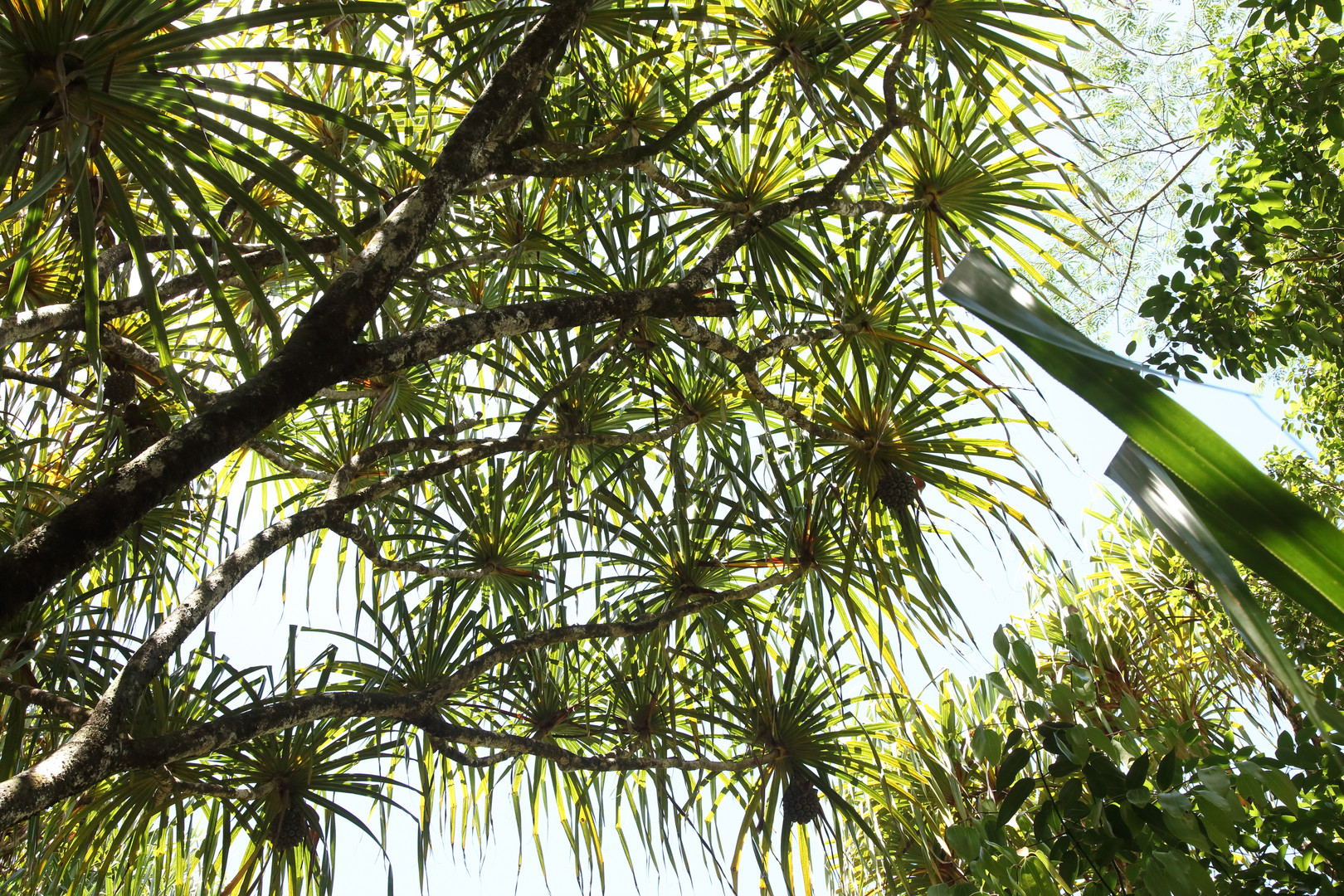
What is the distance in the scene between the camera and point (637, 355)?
2.48 m

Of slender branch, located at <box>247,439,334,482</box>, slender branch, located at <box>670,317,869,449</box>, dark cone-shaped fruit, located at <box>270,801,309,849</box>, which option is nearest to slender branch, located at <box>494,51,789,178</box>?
slender branch, located at <box>670,317,869,449</box>

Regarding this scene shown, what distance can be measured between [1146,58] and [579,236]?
12.4ft

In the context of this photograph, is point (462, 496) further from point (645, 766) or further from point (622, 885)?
point (622, 885)

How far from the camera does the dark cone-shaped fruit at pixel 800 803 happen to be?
2.60m

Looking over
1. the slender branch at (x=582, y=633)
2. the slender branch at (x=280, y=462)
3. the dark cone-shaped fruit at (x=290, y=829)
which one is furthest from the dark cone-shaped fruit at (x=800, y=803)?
the slender branch at (x=280, y=462)

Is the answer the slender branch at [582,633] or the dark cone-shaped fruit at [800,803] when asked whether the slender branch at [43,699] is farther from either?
the dark cone-shaped fruit at [800,803]

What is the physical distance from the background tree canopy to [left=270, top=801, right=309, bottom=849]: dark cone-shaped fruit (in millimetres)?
20

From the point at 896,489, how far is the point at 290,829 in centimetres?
194

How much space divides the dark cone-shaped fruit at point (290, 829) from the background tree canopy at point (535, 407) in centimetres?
2

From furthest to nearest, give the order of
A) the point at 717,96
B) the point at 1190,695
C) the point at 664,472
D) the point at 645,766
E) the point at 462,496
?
the point at 1190,695, the point at 664,472, the point at 462,496, the point at 645,766, the point at 717,96

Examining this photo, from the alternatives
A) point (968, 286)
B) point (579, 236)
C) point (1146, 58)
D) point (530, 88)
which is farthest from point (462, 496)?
point (1146, 58)

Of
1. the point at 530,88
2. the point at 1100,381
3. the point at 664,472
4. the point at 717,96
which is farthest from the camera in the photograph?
the point at 664,472

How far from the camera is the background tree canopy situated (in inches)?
49.1

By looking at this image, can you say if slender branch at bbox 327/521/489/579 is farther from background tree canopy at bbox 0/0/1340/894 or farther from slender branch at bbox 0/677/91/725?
slender branch at bbox 0/677/91/725
